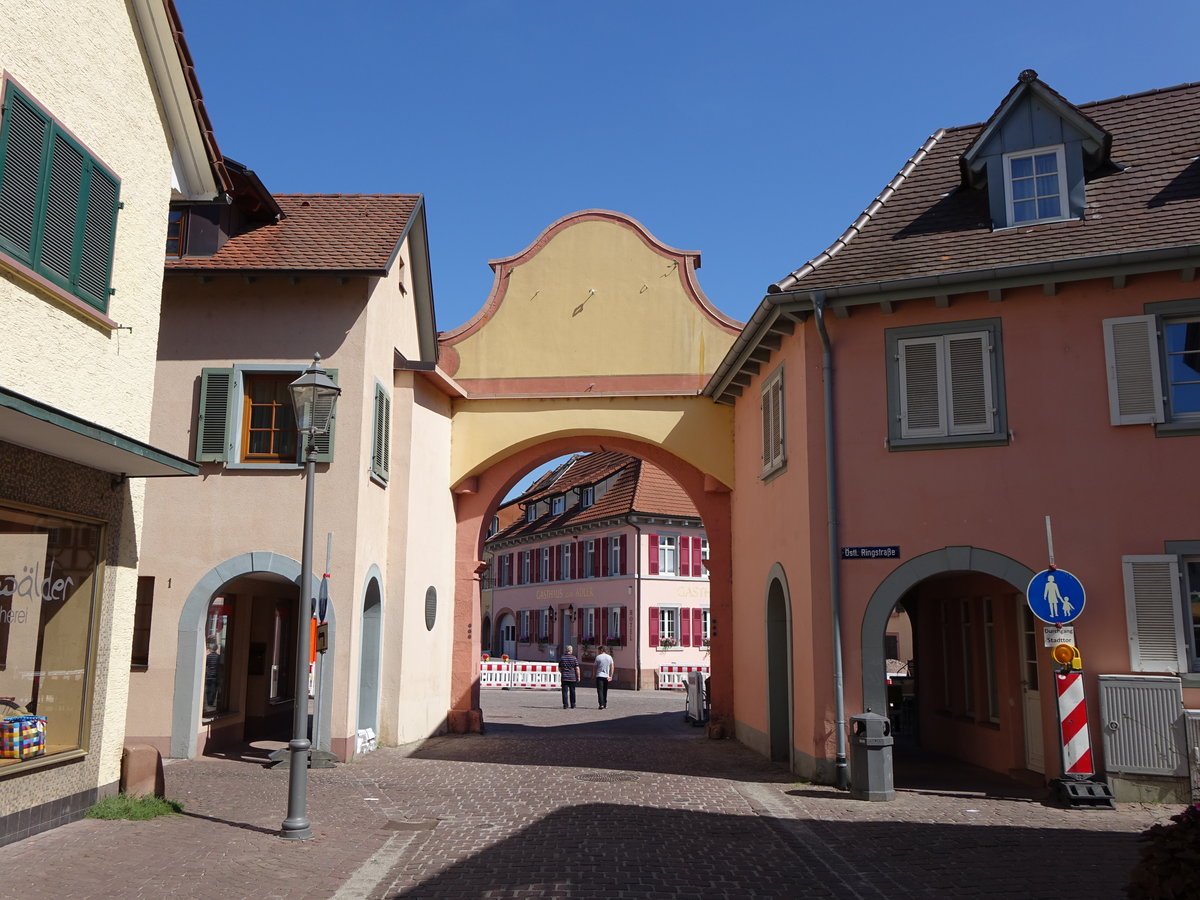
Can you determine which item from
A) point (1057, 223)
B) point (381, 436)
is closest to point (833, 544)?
point (1057, 223)

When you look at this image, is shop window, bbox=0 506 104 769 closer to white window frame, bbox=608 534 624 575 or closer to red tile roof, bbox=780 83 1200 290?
red tile roof, bbox=780 83 1200 290

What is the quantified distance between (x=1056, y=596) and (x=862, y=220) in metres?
5.95

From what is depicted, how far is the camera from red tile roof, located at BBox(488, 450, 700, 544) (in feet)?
137

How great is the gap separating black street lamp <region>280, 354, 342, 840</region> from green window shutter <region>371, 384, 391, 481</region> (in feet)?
19.1

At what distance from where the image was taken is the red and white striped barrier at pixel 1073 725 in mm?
11516

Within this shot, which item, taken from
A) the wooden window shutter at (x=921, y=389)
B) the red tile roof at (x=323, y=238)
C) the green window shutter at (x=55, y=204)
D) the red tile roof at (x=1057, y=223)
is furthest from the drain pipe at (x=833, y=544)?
the green window shutter at (x=55, y=204)

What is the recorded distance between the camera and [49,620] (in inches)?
368

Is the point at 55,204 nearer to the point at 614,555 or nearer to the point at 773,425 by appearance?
the point at 773,425

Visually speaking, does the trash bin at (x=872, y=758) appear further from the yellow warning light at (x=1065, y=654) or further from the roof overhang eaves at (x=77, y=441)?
the roof overhang eaves at (x=77, y=441)

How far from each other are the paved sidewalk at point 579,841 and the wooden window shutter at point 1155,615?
1.58 metres

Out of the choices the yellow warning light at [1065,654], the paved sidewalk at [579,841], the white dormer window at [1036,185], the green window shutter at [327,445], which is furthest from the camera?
the green window shutter at [327,445]

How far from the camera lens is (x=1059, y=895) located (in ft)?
24.6

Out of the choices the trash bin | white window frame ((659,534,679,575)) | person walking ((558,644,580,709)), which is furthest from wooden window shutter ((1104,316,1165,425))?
white window frame ((659,534,679,575))

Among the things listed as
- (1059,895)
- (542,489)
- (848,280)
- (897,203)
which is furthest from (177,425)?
(542,489)
